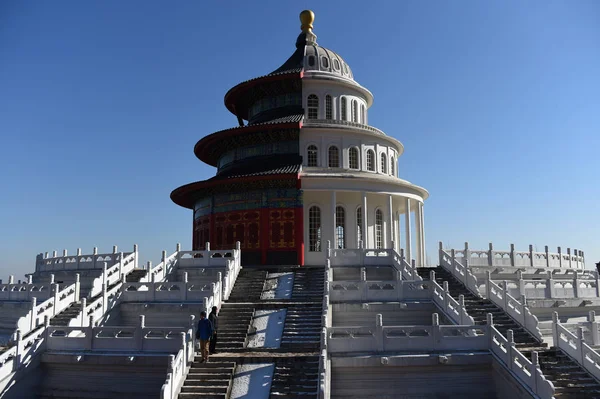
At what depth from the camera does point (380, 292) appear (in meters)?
22.1

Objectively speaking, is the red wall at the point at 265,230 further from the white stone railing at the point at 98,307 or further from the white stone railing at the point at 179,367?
the white stone railing at the point at 179,367

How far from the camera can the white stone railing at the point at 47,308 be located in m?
19.5

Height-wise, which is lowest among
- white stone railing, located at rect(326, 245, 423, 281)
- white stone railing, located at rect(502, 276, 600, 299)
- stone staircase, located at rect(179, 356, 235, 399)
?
stone staircase, located at rect(179, 356, 235, 399)

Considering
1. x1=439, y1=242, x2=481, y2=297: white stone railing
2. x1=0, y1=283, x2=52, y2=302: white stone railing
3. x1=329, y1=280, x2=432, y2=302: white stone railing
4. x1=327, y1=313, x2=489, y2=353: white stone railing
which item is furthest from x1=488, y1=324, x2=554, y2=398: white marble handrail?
x1=0, y1=283, x2=52, y2=302: white stone railing

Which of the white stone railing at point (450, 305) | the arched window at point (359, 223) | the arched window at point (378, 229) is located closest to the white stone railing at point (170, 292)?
the white stone railing at point (450, 305)

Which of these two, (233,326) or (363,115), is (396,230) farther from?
(233,326)

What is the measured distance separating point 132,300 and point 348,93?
79.2ft

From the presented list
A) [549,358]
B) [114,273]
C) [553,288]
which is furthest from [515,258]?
[114,273]

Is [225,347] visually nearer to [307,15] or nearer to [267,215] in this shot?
[267,215]

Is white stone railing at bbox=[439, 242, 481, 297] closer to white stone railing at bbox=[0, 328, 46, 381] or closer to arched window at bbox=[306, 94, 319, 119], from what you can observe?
arched window at bbox=[306, 94, 319, 119]

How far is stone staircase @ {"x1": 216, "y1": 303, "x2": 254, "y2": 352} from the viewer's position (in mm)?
18906

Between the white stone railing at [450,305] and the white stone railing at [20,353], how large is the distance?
14035 mm

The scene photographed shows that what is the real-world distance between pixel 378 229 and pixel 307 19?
2014 centimetres

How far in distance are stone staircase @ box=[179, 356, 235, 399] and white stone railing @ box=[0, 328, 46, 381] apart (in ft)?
17.8
